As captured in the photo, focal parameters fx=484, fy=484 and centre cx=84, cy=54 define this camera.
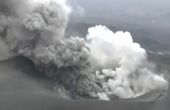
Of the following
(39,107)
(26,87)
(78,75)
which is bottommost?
(39,107)

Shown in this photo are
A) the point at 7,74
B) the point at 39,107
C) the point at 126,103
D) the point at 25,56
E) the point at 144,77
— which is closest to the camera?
the point at 39,107

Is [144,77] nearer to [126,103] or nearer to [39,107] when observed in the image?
[126,103]

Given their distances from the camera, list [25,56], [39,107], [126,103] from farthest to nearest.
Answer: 1. [25,56]
2. [126,103]
3. [39,107]

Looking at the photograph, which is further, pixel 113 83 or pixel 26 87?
pixel 113 83

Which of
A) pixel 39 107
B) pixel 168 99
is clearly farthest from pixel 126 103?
pixel 39 107

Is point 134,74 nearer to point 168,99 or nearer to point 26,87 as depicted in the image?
point 168,99

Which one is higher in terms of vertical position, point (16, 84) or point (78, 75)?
point (78, 75)

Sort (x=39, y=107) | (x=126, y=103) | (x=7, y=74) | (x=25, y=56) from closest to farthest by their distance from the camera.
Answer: (x=39, y=107) → (x=126, y=103) → (x=7, y=74) → (x=25, y=56)

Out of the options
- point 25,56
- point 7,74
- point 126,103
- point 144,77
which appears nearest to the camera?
point 126,103

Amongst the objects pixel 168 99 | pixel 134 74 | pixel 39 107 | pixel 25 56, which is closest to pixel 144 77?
pixel 134 74
